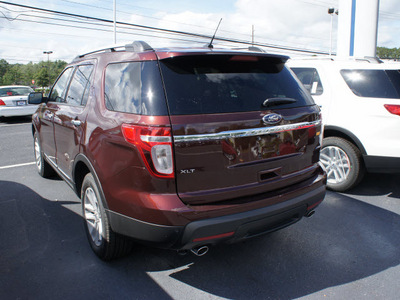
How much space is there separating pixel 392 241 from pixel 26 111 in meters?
13.9

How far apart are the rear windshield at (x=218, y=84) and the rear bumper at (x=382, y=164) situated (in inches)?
81.2

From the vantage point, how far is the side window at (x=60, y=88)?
3957 millimetres

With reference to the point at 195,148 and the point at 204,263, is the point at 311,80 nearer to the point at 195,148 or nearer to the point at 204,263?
the point at 204,263

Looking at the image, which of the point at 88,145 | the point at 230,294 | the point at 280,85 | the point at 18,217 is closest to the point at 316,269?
the point at 230,294

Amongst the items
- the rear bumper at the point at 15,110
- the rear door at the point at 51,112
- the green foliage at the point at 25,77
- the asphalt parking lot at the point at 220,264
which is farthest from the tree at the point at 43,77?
the asphalt parking lot at the point at 220,264

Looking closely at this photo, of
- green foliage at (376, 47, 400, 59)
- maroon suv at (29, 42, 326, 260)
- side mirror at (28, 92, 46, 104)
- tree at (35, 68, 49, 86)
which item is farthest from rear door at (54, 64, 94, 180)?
tree at (35, 68, 49, 86)

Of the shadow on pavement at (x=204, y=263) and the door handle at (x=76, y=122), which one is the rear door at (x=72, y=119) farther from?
the shadow on pavement at (x=204, y=263)

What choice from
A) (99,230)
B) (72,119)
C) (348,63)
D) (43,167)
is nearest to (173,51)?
(72,119)

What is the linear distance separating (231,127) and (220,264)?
1310 mm

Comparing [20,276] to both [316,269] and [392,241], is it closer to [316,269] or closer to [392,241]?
[316,269]

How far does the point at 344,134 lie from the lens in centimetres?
466

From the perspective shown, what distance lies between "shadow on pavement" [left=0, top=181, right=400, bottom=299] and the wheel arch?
982 mm

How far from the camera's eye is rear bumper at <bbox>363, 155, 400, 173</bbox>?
4094 millimetres

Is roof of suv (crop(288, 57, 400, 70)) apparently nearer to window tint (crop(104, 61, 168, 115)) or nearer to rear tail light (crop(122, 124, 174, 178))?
window tint (crop(104, 61, 168, 115))
